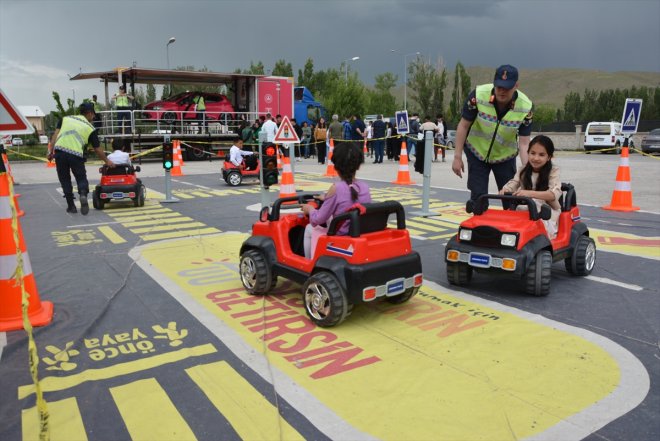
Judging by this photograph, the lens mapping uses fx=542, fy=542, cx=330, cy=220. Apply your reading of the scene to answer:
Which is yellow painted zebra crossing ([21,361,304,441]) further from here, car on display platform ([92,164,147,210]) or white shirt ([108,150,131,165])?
white shirt ([108,150,131,165])

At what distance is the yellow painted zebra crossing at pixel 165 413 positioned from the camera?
9.05ft

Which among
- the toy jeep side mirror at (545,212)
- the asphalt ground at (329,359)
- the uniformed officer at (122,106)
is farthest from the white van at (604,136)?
the toy jeep side mirror at (545,212)

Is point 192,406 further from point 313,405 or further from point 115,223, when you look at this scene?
point 115,223

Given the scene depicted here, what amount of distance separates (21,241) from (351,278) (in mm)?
2718

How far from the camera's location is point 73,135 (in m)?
9.33

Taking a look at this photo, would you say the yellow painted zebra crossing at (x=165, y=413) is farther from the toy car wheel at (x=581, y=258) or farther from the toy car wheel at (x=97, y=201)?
the toy car wheel at (x=97, y=201)

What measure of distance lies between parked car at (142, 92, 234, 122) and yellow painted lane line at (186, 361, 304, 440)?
2177 cm

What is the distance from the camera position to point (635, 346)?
3809 millimetres

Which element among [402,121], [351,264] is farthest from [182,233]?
[402,121]

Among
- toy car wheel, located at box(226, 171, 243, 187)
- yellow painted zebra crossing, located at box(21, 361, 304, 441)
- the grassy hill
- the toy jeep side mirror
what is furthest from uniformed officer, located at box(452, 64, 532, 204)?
the grassy hill

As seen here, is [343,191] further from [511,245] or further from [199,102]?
[199,102]

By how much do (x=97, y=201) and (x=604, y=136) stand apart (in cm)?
2883

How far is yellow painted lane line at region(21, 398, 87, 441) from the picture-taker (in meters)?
2.74

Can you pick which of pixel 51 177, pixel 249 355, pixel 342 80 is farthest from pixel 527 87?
pixel 249 355
